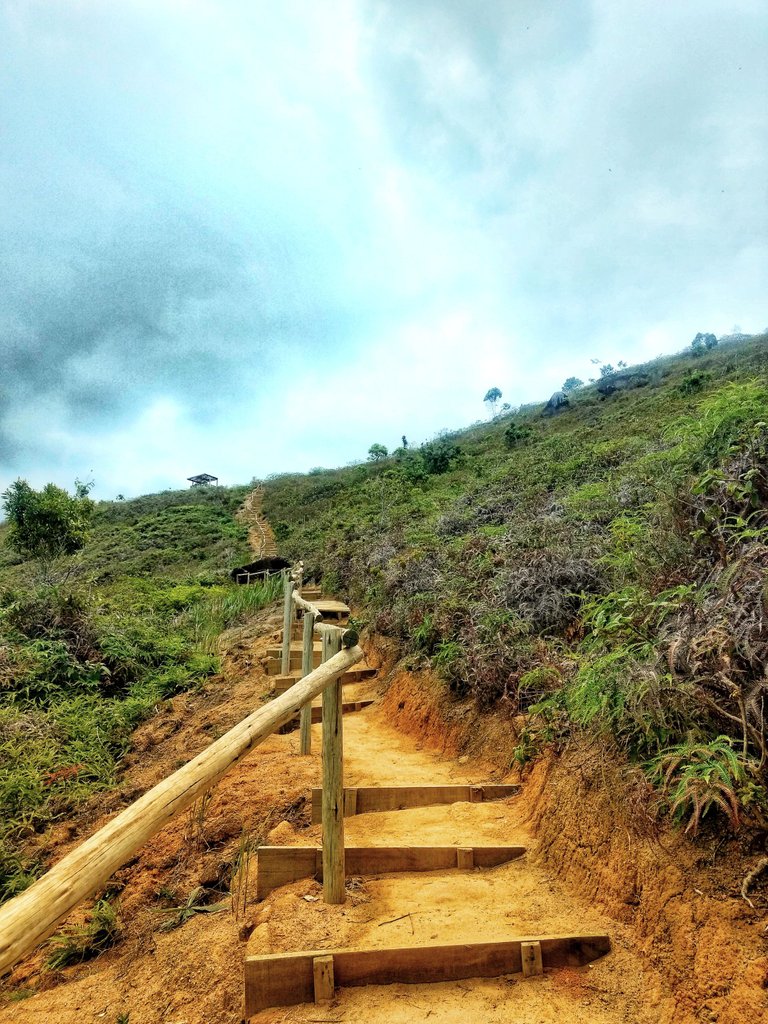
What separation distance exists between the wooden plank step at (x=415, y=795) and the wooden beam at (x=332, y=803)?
101 cm

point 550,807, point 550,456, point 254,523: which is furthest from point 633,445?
point 254,523

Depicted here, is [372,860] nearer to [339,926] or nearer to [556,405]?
[339,926]

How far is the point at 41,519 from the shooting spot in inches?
957

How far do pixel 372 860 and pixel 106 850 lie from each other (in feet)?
7.03

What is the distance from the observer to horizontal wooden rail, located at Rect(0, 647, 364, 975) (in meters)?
1.31

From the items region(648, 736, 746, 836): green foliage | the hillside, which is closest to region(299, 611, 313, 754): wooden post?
the hillside

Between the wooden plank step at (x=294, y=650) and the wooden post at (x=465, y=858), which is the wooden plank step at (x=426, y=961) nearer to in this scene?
the wooden post at (x=465, y=858)

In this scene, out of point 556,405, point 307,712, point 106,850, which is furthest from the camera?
point 556,405

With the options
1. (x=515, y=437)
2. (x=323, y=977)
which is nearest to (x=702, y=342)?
(x=515, y=437)

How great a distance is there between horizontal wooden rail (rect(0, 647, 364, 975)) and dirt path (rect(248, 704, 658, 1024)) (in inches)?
46.3

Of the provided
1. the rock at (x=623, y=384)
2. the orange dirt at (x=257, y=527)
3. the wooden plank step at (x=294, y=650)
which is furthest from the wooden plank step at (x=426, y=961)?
the rock at (x=623, y=384)

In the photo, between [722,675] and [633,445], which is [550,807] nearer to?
[722,675]

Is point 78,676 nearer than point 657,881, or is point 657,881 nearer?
point 657,881

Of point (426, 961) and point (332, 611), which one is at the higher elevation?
point (332, 611)
